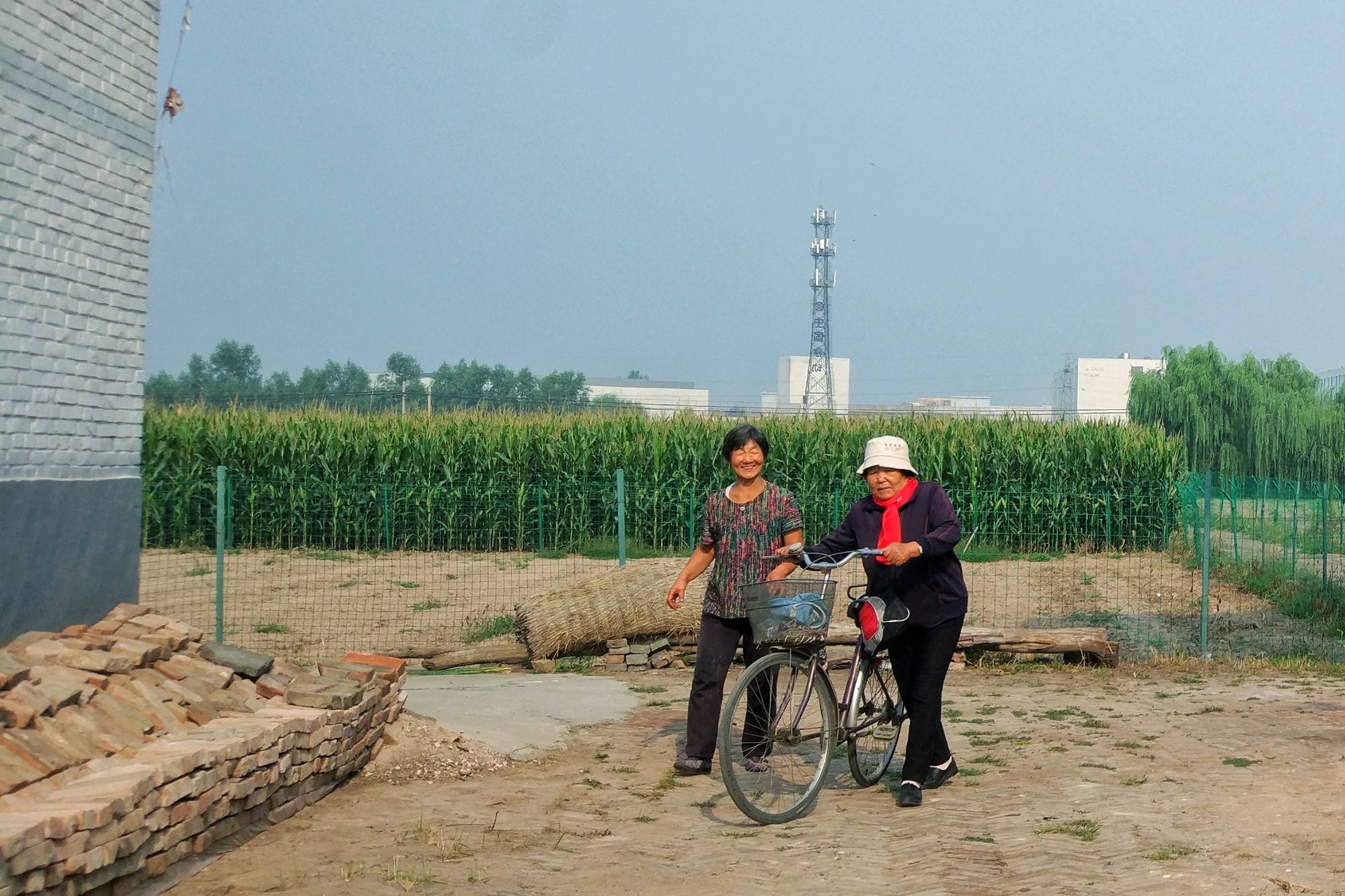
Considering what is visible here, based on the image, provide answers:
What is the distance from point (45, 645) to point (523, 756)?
2.77m

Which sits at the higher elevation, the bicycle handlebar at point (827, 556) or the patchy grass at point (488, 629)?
the bicycle handlebar at point (827, 556)

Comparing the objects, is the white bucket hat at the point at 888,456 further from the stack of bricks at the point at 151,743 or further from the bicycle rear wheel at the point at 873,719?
the stack of bricks at the point at 151,743

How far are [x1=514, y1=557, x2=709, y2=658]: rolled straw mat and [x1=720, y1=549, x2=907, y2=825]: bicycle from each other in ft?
15.9

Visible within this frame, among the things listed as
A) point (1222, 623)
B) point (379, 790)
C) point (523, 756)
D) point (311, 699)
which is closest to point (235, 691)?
point (311, 699)

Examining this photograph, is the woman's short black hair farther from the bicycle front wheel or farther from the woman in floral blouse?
the bicycle front wheel

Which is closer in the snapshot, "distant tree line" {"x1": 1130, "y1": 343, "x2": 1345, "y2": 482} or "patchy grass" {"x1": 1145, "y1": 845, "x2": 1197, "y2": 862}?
"patchy grass" {"x1": 1145, "y1": 845, "x2": 1197, "y2": 862}

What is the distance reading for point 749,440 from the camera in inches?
272

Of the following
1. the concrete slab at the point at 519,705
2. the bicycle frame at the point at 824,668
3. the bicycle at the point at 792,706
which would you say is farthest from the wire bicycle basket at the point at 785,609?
the concrete slab at the point at 519,705

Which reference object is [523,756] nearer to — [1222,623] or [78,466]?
[78,466]

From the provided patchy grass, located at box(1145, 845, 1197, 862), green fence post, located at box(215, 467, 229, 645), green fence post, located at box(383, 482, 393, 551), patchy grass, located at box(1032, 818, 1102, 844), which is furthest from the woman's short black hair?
green fence post, located at box(383, 482, 393, 551)

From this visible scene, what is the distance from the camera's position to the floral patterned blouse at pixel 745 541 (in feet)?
22.5

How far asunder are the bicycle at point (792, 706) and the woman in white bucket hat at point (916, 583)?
0.82 ft

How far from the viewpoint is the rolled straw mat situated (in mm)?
11328

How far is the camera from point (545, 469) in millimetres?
25188
